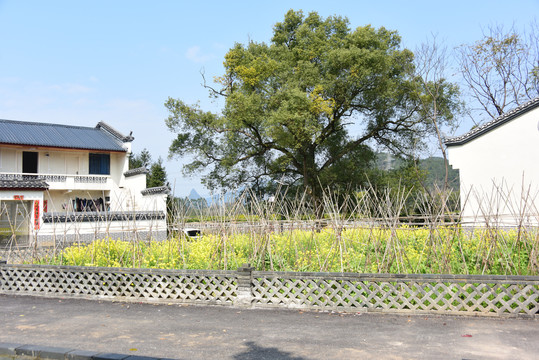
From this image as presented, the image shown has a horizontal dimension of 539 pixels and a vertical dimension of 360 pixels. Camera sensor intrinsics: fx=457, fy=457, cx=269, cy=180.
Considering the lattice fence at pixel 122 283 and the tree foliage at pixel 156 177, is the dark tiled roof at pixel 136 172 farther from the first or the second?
the lattice fence at pixel 122 283

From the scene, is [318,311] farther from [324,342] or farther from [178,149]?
[178,149]

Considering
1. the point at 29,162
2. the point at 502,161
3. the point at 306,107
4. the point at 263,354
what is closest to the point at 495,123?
the point at 502,161

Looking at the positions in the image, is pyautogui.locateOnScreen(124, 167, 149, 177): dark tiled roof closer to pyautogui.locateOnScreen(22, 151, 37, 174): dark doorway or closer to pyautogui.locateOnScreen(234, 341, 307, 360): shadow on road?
pyautogui.locateOnScreen(22, 151, 37, 174): dark doorway

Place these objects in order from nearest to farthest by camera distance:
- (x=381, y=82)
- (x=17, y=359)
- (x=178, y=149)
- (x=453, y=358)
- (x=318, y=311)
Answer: (x=453, y=358) < (x=17, y=359) < (x=318, y=311) < (x=381, y=82) < (x=178, y=149)

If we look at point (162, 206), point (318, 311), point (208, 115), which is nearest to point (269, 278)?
point (318, 311)

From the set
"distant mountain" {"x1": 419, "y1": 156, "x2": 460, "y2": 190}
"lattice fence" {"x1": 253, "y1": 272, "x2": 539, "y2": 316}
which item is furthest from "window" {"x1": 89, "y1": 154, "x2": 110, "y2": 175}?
"lattice fence" {"x1": 253, "y1": 272, "x2": 539, "y2": 316}

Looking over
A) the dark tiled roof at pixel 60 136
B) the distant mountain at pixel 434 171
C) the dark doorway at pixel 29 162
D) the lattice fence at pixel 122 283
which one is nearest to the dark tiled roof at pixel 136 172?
the dark tiled roof at pixel 60 136

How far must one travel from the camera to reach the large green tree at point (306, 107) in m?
18.3

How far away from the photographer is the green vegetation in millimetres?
6797

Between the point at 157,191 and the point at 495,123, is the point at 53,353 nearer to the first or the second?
the point at 495,123

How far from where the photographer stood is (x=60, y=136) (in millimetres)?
22812

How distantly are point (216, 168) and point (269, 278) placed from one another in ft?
52.9

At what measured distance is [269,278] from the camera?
6.64 m

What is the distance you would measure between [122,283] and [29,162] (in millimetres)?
17042
